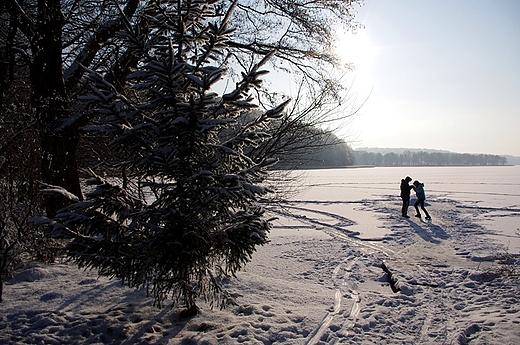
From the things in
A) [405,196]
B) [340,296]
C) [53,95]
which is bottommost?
[340,296]

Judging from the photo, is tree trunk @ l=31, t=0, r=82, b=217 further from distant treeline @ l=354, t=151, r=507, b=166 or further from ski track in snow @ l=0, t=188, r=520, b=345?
distant treeline @ l=354, t=151, r=507, b=166

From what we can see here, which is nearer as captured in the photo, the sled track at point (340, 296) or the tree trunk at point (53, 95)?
the sled track at point (340, 296)

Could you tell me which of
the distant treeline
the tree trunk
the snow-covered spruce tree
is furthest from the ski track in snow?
the distant treeline

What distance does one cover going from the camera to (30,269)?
5.95 metres

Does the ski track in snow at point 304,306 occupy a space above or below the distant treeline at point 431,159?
below

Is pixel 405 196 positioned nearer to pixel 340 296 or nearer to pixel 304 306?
pixel 340 296

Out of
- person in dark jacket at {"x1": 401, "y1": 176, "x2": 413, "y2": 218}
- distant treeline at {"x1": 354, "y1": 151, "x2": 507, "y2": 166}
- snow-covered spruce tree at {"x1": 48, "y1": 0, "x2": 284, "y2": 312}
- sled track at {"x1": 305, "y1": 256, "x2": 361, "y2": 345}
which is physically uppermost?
distant treeline at {"x1": 354, "y1": 151, "x2": 507, "y2": 166}

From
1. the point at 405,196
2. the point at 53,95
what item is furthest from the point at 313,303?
the point at 405,196

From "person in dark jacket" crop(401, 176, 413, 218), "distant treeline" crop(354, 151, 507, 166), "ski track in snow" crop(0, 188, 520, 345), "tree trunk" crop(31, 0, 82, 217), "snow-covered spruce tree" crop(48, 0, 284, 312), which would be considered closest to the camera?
"snow-covered spruce tree" crop(48, 0, 284, 312)

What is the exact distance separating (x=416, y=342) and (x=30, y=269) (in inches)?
258

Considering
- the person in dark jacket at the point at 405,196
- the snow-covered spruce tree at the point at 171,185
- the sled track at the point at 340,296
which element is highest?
the snow-covered spruce tree at the point at 171,185

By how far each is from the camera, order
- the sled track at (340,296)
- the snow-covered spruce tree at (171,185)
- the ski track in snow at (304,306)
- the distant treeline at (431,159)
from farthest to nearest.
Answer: the distant treeline at (431,159)
the sled track at (340,296)
the ski track in snow at (304,306)
the snow-covered spruce tree at (171,185)

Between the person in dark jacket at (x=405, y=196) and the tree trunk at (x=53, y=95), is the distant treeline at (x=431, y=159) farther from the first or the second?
the tree trunk at (x=53, y=95)

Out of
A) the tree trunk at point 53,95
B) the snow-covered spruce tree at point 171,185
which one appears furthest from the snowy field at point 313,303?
the tree trunk at point 53,95
